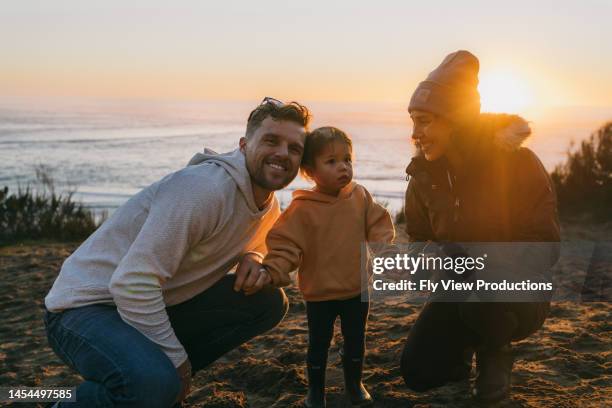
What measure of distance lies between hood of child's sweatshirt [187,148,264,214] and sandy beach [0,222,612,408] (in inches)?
40.9

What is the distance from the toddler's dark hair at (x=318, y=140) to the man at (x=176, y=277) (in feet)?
0.23

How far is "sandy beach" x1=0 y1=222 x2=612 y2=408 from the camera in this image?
3074 millimetres

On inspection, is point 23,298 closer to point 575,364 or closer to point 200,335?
point 200,335

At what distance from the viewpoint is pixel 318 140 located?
3.00 m

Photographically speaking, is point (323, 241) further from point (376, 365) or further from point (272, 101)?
point (376, 365)

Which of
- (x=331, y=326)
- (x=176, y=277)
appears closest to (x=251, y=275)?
(x=176, y=277)

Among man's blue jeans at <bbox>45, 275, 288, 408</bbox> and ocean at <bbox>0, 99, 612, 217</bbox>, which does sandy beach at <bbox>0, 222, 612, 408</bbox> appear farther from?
ocean at <bbox>0, 99, 612, 217</bbox>

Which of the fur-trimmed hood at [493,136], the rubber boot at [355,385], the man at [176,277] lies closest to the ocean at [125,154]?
the man at [176,277]

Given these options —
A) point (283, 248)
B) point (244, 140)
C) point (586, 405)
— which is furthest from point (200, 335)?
point (586, 405)

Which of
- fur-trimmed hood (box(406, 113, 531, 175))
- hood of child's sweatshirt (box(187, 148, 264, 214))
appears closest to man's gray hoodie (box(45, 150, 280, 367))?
hood of child's sweatshirt (box(187, 148, 264, 214))

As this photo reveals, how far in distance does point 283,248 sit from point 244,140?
54 centimetres

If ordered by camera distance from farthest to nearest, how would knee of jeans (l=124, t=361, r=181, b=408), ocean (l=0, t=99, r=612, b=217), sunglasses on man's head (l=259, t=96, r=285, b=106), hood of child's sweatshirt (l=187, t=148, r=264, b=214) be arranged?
1. ocean (l=0, t=99, r=612, b=217)
2. sunglasses on man's head (l=259, t=96, r=285, b=106)
3. hood of child's sweatshirt (l=187, t=148, r=264, b=214)
4. knee of jeans (l=124, t=361, r=181, b=408)

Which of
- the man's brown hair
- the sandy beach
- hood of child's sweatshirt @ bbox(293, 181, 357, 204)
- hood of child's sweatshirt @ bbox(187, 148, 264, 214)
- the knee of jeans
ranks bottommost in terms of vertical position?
the sandy beach

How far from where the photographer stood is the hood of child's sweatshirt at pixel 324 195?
3.05 metres
